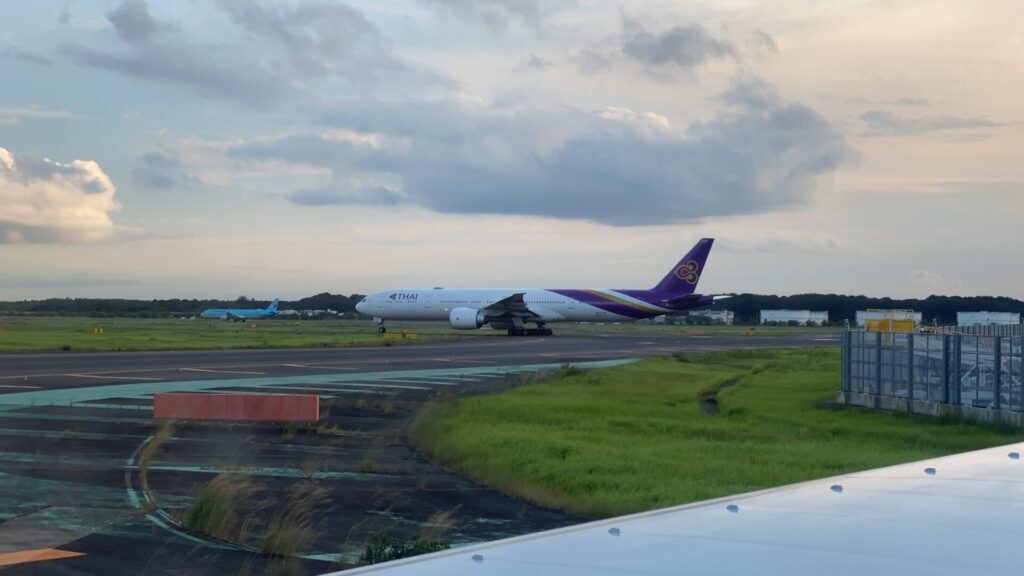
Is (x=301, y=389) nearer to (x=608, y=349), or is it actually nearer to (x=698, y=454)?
(x=698, y=454)

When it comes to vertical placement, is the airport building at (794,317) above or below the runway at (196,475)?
above

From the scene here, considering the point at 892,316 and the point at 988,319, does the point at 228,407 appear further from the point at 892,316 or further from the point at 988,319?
the point at 988,319

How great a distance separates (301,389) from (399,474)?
1309 cm

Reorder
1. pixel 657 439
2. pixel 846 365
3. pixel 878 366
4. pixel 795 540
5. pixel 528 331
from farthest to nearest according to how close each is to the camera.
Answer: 1. pixel 528 331
2. pixel 846 365
3. pixel 878 366
4. pixel 657 439
5. pixel 795 540

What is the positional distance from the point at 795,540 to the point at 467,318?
61044 mm

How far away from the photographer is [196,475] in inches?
535

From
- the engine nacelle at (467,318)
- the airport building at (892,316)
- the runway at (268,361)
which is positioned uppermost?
the airport building at (892,316)

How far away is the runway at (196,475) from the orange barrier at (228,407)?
0.77 feet

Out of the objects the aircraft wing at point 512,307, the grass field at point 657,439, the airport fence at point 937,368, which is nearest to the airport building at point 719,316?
the aircraft wing at point 512,307

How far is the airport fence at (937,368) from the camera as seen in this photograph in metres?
20.5

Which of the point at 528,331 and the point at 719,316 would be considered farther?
the point at 719,316

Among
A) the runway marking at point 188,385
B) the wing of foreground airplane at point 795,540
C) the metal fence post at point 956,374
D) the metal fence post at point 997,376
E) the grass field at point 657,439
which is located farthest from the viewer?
the runway marking at point 188,385

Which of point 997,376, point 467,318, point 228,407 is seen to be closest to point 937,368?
point 997,376

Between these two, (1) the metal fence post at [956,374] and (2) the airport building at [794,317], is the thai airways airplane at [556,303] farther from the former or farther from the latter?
(2) the airport building at [794,317]
